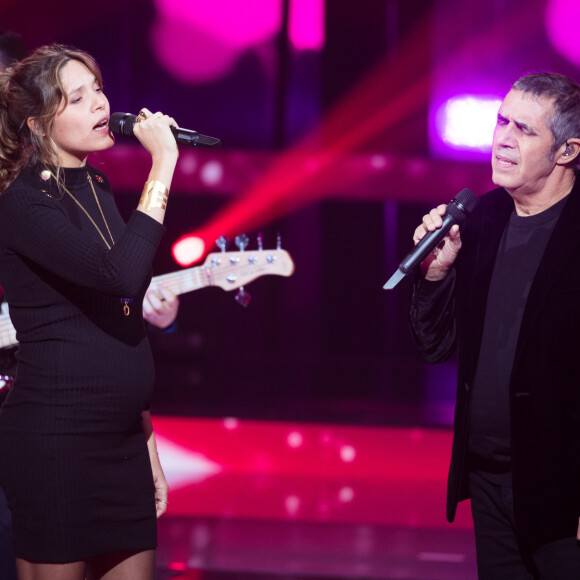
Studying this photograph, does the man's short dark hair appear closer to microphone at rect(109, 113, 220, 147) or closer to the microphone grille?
the microphone grille

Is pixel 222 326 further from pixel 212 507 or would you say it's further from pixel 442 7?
pixel 212 507

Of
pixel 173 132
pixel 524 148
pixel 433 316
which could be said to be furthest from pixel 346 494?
pixel 173 132

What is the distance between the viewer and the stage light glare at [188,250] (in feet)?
24.8

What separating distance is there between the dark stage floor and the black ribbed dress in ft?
4.04

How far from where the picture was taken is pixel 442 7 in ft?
22.9

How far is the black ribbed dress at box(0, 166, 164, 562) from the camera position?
4.92 feet

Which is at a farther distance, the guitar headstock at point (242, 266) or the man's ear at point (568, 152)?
the guitar headstock at point (242, 266)

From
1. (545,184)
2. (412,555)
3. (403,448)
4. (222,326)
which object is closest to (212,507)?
(412,555)

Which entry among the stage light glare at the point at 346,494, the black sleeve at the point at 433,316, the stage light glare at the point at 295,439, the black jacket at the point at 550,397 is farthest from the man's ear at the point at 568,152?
the stage light glare at the point at 295,439

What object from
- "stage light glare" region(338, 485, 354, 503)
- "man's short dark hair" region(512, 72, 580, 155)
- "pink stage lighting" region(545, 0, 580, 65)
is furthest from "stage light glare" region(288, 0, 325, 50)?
"man's short dark hair" region(512, 72, 580, 155)

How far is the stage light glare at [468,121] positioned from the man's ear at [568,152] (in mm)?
5335

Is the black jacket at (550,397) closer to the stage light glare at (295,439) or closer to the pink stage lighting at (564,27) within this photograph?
the stage light glare at (295,439)

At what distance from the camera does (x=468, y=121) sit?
712 cm

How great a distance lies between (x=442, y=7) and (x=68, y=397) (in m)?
6.36
